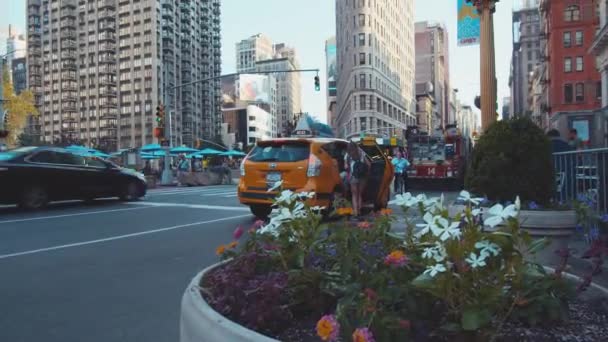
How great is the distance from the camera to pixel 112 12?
12181 centimetres

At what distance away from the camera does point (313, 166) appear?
8297mm

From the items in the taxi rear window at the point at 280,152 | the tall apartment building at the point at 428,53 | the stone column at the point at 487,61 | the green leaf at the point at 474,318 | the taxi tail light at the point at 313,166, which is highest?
the tall apartment building at the point at 428,53

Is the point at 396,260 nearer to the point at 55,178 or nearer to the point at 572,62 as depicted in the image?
the point at 55,178

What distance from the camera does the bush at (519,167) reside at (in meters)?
4.21

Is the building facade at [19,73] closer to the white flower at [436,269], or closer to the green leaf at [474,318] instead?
the white flower at [436,269]

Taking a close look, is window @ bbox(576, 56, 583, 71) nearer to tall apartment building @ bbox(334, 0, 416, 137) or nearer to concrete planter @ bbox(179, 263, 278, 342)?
tall apartment building @ bbox(334, 0, 416, 137)

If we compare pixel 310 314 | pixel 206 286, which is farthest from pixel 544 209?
pixel 206 286

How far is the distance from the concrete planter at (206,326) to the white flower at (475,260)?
0.82m

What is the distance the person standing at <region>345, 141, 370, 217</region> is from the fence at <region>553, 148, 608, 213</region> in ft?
10.9

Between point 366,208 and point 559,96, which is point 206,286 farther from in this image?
point 559,96

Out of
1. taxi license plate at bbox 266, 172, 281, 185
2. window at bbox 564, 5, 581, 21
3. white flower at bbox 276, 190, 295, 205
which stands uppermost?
window at bbox 564, 5, 581, 21

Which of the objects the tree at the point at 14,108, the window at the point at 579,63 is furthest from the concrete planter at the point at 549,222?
the window at the point at 579,63

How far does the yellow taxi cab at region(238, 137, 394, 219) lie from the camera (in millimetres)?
8297

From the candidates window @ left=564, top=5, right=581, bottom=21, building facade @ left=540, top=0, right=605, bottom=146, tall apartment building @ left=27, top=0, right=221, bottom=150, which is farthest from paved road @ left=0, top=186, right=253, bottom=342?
tall apartment building @ left=27, top=0, right=221, bottom=150
